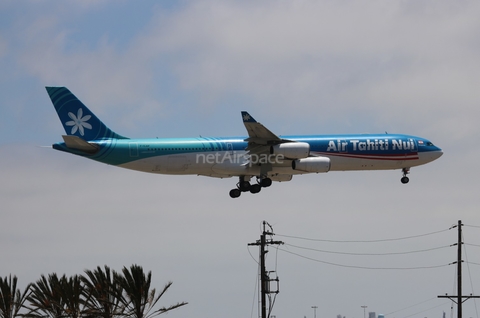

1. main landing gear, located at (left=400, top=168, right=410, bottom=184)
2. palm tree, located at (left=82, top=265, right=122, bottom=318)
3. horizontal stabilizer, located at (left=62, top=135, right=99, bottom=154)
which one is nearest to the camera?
palm tree, located at (left=82, top=265, right=122, bottom=318)

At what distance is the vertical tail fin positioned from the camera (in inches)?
3300

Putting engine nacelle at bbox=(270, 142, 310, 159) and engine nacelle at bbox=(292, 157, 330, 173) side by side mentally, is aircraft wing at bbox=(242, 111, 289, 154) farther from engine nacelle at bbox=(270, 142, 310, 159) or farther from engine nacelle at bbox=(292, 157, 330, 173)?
engine nacelle at bbox=(292, 157, 330, 173)

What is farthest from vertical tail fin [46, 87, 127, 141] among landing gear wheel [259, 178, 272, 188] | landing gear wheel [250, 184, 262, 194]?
landing gear wheel [259, 178, 272, 188]

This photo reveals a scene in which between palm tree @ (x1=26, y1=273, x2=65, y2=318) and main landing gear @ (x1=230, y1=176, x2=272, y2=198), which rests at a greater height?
main landing gear @ (x1=230, y1=176, x2=272, y2=198)

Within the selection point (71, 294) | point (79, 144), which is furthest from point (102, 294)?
point (79, 144)

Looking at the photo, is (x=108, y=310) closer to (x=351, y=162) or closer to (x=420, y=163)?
(x=351, y=162)

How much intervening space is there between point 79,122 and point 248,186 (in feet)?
53.2

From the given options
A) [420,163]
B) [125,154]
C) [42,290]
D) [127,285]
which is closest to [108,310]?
[127,285]

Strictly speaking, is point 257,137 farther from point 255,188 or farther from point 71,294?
point 71,294

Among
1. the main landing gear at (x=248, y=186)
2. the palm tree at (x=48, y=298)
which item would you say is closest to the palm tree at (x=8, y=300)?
A: the palm tree at (x=48, y=298)

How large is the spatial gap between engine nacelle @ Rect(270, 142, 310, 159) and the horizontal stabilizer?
51.3ft

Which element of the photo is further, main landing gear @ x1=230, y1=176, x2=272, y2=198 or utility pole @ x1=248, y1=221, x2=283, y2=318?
main landing gear @ x1=230, y1=176, x2=272, y2=198

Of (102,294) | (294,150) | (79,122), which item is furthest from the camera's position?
(79,122)

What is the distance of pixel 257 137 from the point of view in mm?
80562
